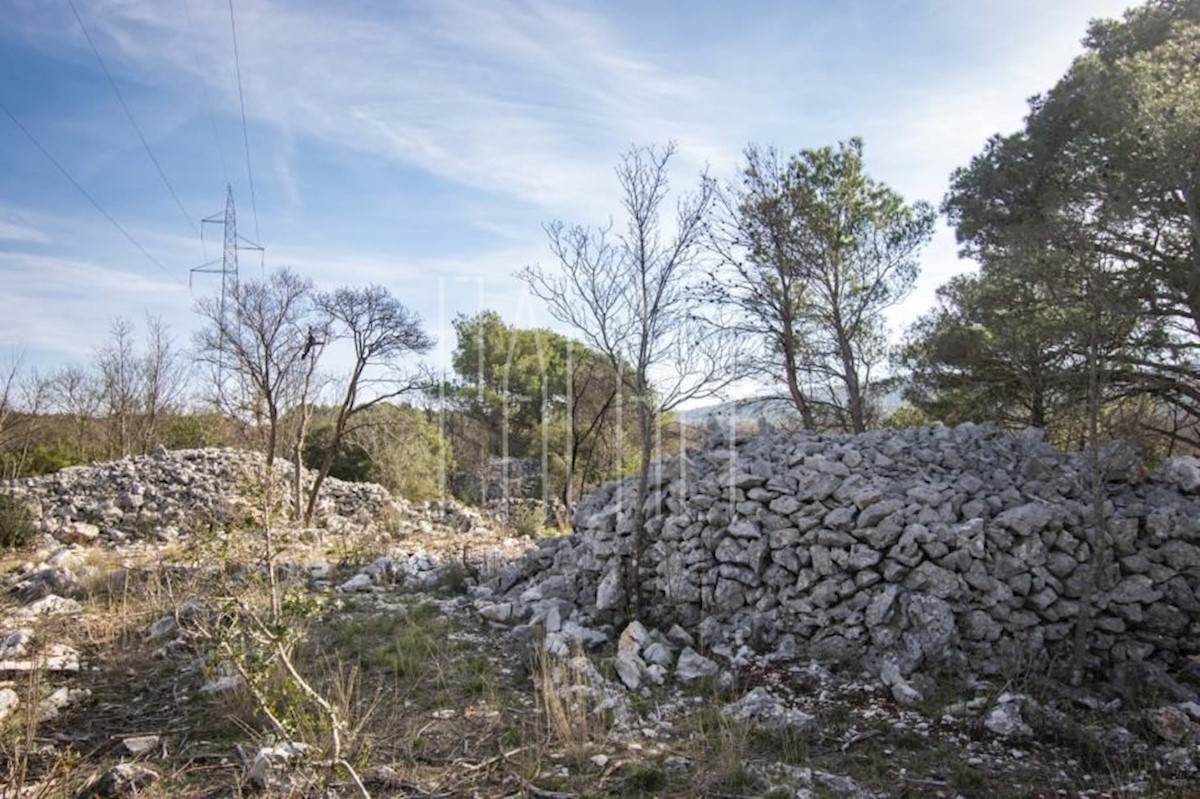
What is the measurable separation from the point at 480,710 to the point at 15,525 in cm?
990

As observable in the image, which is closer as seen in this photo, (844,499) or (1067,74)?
(844,499)

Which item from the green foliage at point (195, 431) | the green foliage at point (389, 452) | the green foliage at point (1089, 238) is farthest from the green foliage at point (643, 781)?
the green foliage at point (195, 431)

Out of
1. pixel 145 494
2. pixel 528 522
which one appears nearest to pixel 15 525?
pixel 145 494

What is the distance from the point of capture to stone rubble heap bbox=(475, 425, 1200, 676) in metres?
5.34

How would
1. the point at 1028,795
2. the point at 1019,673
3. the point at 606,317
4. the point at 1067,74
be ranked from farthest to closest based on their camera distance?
the point at 1067,74, the point at 606,317, the point at 1019,673, the point at 1028,795

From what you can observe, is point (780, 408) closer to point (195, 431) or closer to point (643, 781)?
point (643, 781)

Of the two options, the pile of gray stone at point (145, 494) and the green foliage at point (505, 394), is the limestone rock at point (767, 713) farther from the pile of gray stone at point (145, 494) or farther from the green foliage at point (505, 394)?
the green foliage at point (505, 394)

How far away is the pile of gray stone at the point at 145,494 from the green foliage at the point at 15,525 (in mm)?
361

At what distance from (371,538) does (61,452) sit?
11.3m

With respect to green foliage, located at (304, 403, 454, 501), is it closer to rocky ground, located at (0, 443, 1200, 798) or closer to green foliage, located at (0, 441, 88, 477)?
green foliage, located at (0, 441, 88, 477)

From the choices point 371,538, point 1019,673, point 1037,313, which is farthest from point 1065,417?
point 371,538

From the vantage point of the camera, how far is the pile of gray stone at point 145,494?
1184 centimetres

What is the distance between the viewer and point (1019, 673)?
5.03m

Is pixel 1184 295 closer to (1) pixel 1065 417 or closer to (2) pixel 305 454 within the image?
(1) pixel 1065 417
